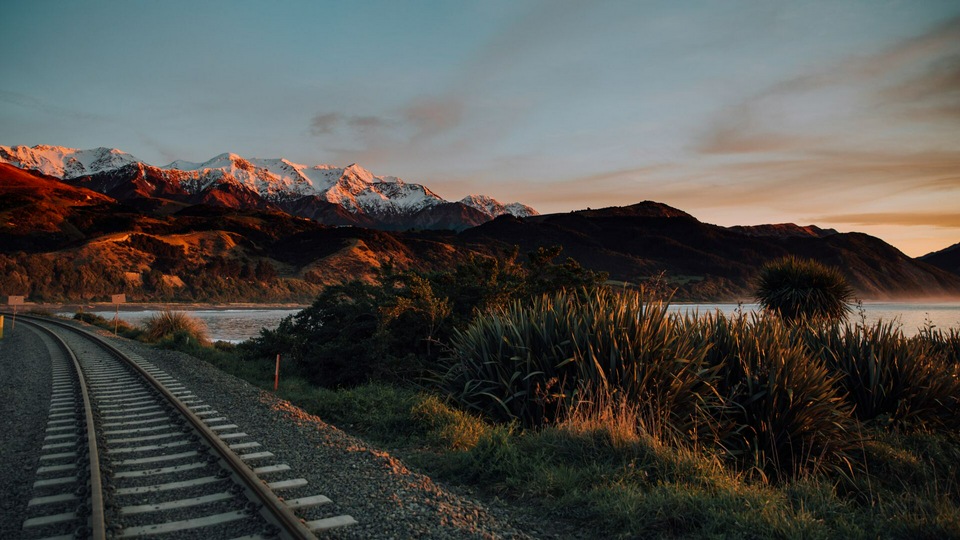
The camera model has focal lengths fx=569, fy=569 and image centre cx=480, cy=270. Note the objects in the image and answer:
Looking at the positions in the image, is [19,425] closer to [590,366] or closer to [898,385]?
[590,366]

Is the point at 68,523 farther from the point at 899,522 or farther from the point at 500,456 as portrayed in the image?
the point at 899,522

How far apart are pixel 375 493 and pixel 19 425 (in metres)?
6.75

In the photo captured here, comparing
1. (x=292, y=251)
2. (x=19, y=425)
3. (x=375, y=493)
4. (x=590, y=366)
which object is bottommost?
(x=19, y=425)

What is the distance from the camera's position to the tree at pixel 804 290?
22.2 meters

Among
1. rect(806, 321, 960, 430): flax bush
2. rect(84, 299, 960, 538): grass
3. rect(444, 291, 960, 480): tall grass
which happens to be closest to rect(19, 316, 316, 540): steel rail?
rect(84, 299, 960, 538): grass

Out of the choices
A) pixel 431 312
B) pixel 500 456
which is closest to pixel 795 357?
pixel 500 456

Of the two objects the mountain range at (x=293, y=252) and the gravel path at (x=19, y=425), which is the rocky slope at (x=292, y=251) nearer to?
the mountain range at (x=293, y=252)

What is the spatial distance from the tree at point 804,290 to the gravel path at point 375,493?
19.8 metres

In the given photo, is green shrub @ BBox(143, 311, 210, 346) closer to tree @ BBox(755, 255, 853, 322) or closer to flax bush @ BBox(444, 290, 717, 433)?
flax bush @ BBox(444, 290, 717, 433)

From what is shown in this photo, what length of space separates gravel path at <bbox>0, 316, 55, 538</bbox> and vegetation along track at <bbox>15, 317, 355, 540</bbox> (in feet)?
0.44

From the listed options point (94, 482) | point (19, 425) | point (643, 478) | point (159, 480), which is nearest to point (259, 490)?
point (159, 480)

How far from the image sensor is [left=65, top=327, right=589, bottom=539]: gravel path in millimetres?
4625

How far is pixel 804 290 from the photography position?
22.7 m

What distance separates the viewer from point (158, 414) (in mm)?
8883
